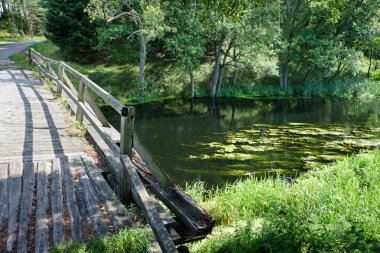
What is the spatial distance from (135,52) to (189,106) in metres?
6.48

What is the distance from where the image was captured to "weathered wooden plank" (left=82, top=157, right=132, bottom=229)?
425 centimetres

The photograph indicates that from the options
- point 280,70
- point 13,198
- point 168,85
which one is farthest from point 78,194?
point 280,70

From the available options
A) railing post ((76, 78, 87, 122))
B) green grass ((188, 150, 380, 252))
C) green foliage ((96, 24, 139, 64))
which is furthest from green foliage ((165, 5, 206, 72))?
green grass ((188, 150, 380, 252))

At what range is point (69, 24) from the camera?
79.6ft

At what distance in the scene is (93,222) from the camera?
4199 millimetres

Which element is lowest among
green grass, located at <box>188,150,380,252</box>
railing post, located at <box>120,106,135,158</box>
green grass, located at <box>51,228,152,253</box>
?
green grass, located at <box>188,150,380,252</box>

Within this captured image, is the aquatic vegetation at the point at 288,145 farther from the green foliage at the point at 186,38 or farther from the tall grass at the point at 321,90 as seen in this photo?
the tall grass at the point at 321,90

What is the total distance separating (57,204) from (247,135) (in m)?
11.8

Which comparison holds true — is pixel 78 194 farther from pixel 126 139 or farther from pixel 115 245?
pixel 115 245

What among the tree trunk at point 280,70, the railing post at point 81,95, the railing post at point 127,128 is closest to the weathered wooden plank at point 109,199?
the railing post at point 127,128

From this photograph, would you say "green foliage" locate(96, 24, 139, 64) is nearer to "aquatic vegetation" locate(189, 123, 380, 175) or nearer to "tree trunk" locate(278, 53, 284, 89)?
"tree trunk" locate(278, 53, 284, 89)

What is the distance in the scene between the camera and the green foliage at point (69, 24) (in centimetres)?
2395

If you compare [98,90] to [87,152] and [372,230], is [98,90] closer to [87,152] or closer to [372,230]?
[87,152]

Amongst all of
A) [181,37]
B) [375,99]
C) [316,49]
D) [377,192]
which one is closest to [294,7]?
[316,49]
